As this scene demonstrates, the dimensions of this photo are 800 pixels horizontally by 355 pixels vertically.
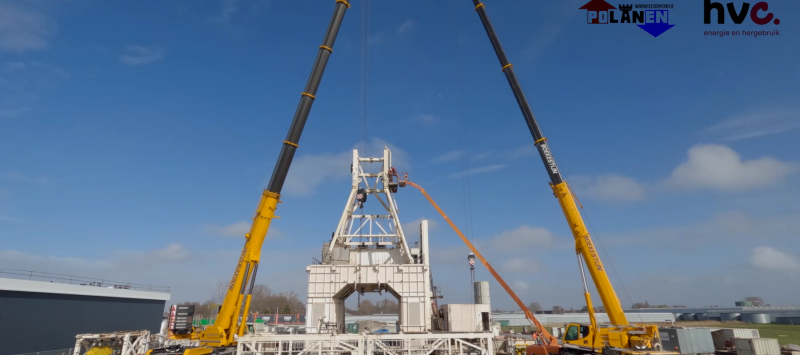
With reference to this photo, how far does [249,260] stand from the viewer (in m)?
23.4

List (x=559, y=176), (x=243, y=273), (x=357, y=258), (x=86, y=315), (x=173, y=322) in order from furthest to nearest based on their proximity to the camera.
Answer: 1. (x=86, y=315)
2. (x=357, y=258)
3. (x=559, y=176)
4. (x=243, y=273)
5. (x=173, y=322)

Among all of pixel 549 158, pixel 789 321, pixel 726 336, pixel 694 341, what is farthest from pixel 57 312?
pixel 789 321

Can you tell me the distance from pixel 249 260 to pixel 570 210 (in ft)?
65.6

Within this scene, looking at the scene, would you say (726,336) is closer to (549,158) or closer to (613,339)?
(613,339)

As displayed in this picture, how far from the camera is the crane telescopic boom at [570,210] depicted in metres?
22.8

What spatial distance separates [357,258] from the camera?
3219cm

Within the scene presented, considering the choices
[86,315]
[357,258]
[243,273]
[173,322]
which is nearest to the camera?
[173,322]

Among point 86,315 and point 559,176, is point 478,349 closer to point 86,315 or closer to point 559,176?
point 559,176

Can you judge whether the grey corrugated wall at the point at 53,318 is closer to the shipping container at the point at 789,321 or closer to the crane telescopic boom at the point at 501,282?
the crane telescopic boom at the point at 501,282

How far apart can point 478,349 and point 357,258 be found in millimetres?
12510

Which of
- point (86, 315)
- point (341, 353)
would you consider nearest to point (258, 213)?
point (341, 353)

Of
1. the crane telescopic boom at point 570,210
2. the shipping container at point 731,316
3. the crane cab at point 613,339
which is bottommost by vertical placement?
the shipping container at point 731,316

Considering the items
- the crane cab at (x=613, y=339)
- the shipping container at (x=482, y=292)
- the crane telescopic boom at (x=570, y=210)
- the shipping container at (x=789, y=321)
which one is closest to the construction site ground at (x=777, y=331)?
the shipping container at (x=789, y=321)

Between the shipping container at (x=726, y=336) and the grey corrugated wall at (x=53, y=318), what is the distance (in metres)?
55.7
